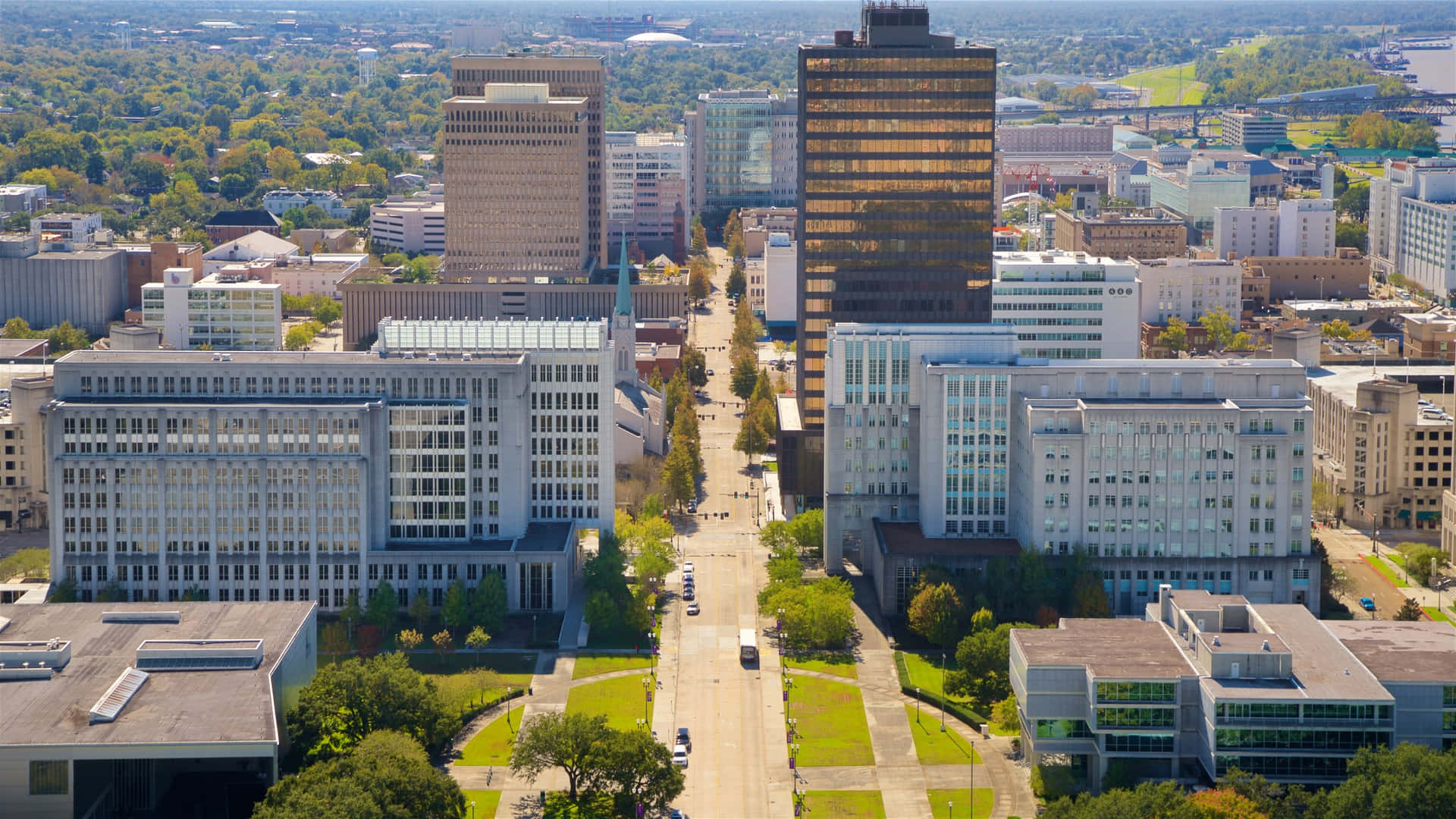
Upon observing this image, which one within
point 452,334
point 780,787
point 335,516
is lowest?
point 780,787

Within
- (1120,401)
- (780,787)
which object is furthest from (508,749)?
(1120,401)

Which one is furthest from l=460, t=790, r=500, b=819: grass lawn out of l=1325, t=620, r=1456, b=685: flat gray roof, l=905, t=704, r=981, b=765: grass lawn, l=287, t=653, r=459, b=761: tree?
l=1325, t=620, r=1456, b=685: flat gray roof

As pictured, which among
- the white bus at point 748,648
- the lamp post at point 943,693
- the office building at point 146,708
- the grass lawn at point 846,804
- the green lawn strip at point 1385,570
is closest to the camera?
the office building at point 146,708

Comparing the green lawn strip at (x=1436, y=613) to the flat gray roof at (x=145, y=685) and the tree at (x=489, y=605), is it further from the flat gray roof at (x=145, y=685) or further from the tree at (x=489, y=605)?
the flat gray roof at (x=145, y=685)

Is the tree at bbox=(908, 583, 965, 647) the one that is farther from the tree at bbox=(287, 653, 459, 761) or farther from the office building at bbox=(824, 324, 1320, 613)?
the tree at bbox=(287, 653, 459, 761)

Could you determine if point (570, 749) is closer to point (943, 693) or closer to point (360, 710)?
point (360, 710)

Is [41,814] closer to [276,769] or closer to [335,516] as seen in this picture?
[276,769]

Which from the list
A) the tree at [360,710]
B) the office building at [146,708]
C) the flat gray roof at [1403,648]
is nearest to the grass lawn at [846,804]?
the tree at [360,710]
